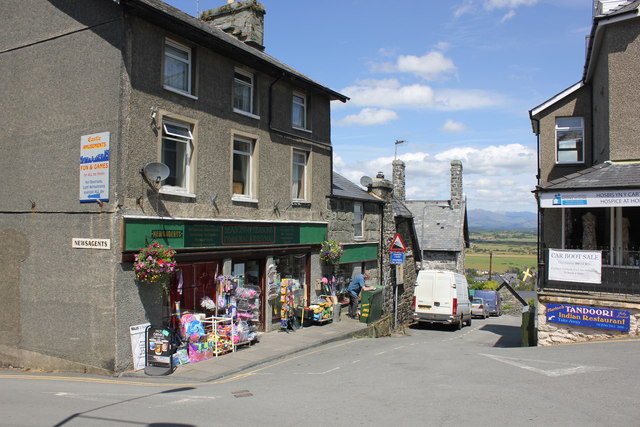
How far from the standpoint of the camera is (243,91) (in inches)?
574

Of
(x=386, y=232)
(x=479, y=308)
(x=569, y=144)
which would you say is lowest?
(x=479, y=308)

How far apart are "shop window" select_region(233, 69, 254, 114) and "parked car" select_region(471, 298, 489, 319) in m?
22.4

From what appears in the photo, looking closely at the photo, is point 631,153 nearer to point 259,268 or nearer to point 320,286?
point 320,286

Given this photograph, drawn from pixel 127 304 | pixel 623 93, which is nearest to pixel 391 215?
pixel 623 93

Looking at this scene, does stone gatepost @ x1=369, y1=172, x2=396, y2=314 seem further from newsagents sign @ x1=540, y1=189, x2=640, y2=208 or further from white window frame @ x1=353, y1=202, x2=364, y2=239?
newsagents sign @ x1=540, y1=189, x2=640, y2=208

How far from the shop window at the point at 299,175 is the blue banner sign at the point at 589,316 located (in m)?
8.24

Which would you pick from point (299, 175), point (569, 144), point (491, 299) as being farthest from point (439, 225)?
point (299, 175)

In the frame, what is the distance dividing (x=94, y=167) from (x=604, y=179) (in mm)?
12929

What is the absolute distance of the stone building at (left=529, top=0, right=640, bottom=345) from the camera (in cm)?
1267

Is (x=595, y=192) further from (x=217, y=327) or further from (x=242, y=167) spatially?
(x=217, y=327)

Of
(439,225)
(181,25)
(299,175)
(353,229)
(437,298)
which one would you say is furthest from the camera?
(439,225)

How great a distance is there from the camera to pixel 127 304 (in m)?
10.7

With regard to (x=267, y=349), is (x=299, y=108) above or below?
above

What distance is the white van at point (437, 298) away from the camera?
20.9 m
